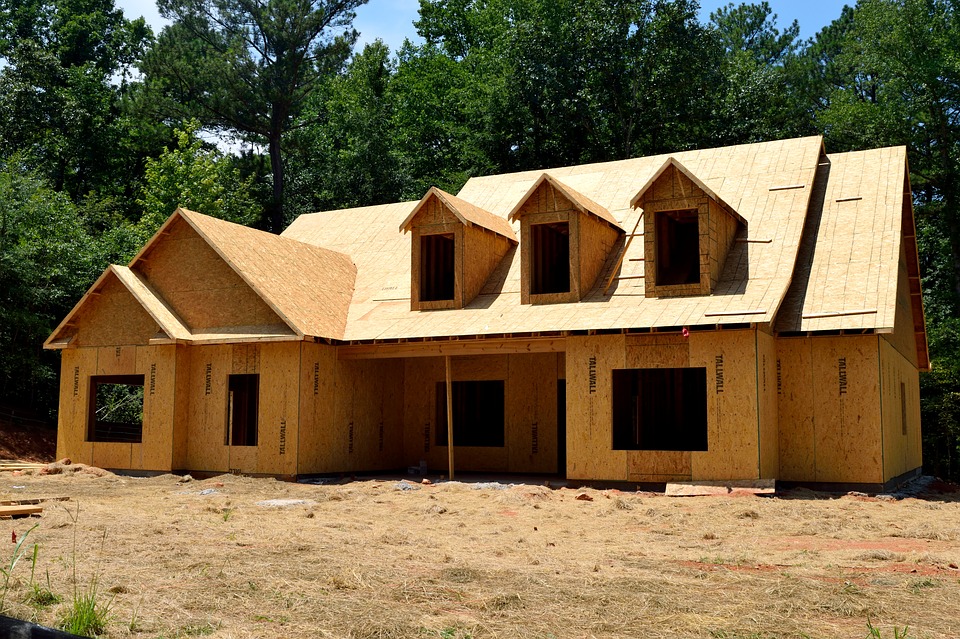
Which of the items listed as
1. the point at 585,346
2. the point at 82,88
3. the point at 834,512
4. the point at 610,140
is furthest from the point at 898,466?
the point at 82,88

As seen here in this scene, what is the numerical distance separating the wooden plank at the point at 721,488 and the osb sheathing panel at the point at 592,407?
1158 mm

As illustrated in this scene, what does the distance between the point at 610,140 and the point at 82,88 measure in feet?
82.9

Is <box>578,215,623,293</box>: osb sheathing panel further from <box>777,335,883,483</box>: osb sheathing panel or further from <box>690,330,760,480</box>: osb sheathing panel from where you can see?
<box>777,335,883,483</box>: osb sheathing panel

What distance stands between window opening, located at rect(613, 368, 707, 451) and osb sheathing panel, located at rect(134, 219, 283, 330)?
309 inches

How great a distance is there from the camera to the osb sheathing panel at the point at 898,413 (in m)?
16.3

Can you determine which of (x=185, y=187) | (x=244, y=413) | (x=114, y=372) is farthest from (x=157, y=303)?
(x=185, y=187)

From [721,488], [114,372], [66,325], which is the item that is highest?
[66,325]

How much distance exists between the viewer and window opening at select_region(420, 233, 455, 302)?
65.1 feet

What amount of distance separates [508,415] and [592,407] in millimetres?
3885

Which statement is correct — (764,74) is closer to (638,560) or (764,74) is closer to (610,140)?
(610,140)

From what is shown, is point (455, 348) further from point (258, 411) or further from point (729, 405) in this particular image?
point (729, 405)

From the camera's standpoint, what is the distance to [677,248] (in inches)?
764

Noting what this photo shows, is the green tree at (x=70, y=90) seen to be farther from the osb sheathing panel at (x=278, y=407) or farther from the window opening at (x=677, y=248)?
the window opening at (x=677, y=248)

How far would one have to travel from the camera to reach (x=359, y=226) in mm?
24578
